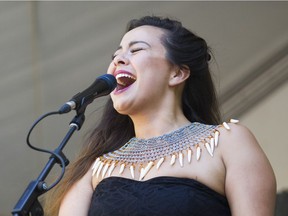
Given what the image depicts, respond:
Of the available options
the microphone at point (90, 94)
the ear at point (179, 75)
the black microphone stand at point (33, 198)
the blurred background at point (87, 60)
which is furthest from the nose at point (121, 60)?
the blurred background at point (87, 60)

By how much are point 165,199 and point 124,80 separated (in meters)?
0.41

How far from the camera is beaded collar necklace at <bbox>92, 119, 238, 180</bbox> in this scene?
1746 millimetres

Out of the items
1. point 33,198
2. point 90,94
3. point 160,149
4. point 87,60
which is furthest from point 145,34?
point 87,60

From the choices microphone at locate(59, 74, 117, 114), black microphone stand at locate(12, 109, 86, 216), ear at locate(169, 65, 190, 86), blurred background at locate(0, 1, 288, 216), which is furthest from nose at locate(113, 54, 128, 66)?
blurred background at locate(0, 1, 288, 216)

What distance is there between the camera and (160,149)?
1802 mm

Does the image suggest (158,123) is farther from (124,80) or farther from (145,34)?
(145,34)

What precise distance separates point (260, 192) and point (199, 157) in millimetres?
188

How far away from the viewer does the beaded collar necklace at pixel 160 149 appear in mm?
1746

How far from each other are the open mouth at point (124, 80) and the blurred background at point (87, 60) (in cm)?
108

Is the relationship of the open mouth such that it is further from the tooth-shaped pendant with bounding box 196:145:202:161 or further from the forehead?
the tooth-shaped pendant with bounding box 196:145:202:161

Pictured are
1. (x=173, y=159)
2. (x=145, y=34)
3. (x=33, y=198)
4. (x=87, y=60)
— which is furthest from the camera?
(x=87, y=60)

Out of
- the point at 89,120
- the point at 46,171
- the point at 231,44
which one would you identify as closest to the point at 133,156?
the point at 46,171

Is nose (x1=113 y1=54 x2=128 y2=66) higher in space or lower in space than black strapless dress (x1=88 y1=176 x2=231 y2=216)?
higher

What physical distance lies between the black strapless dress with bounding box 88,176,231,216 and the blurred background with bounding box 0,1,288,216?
4.22 ft
